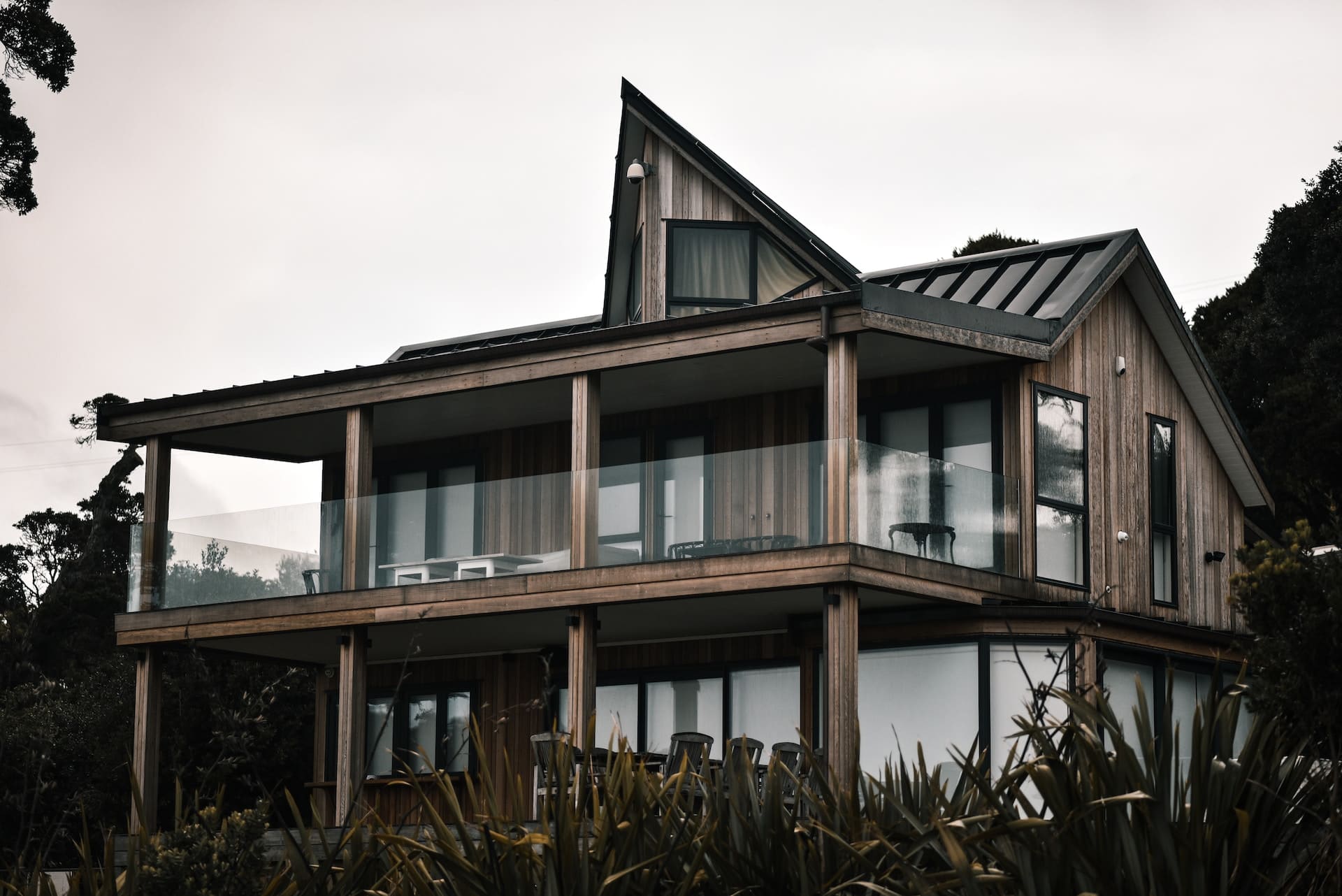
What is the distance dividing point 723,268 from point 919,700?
667 cm

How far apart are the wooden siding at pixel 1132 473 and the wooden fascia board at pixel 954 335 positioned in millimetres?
359

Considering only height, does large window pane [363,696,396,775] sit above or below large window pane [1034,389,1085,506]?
below

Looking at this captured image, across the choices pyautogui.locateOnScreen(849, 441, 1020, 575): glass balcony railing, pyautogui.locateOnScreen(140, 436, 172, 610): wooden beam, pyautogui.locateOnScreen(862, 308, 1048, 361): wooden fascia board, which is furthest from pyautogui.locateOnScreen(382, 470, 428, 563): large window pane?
pyautogui.locateOnScreen(862, 308, 1048, 361): wooden fascia board

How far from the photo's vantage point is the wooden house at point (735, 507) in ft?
62.3

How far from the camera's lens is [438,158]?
29.2 metres

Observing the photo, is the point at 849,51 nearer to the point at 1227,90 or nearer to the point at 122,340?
the point at 1227,90

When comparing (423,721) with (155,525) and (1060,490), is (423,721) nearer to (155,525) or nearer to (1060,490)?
(155,525)

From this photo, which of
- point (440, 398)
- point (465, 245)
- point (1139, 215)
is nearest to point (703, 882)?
point (440, 398)

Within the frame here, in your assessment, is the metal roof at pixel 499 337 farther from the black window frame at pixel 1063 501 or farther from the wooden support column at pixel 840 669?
the wooden support column at pixel 840 669

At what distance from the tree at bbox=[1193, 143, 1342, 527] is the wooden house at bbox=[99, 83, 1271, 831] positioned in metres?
7.85

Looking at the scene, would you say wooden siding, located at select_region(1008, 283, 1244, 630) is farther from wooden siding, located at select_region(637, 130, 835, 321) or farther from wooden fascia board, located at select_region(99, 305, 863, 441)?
wooden siding, located at select_region(637, 130, 835, 321)

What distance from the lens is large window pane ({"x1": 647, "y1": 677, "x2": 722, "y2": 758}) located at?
21688 millimetres

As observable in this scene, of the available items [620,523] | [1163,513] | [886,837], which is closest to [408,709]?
[620,523]

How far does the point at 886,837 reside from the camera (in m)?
7.77
